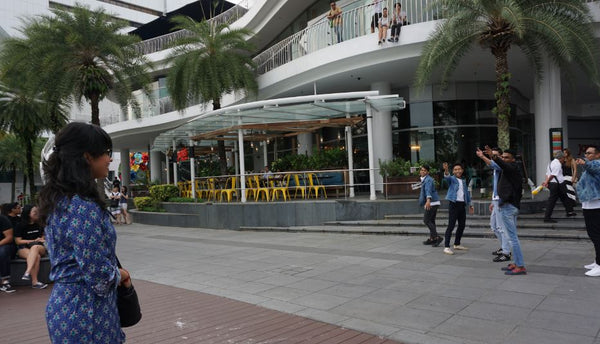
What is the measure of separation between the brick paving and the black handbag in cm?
225

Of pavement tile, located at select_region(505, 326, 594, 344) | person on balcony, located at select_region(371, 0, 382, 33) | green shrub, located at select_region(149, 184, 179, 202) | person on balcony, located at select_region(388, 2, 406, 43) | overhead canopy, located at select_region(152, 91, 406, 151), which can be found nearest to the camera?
pavement tile, located at select_region(505, 326, 594, 344)

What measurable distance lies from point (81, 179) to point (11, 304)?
18.7ft

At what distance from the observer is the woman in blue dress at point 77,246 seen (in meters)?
2.04

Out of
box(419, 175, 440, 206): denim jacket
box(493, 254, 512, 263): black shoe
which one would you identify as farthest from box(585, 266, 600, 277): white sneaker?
box(419, 175, 440, 206): denim jacket

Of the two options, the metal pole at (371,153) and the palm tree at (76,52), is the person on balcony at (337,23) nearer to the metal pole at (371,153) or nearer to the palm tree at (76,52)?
the metal pole at (371,153)

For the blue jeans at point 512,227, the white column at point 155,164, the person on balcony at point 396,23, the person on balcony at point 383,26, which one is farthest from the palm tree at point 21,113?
the blue jeans at point 512,227

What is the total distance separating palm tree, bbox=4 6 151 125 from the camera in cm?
1655

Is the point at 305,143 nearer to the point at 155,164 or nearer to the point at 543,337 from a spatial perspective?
the point at 155,164

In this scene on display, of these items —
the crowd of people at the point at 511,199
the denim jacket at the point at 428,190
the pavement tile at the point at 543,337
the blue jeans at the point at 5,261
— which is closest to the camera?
the pavement tile at the point at 543,337

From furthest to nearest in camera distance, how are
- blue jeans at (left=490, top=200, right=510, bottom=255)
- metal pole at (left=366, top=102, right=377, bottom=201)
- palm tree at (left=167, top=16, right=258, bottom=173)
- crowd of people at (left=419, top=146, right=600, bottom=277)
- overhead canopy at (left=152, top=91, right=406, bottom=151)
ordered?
1. palm tree at (left=167, top=16, right=258, bottom=173)
2. metal pole at (left=366, top=102, right=377, bottom=201)
3. overhead canopy at (left=152, top=91, right=406, bottom=151)
4. blue jeans at (left=490, top=200, right=510, bottom=255)
5. crowd of people at (left=419, top=146, right=600, bottom=277)

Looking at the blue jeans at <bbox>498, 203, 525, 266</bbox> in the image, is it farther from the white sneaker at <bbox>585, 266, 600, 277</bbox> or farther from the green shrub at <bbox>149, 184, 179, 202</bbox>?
the green shrub at <bbox>149, 184, 179, 202</bbox>

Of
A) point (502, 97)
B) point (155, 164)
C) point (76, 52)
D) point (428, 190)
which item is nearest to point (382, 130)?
point (502, 97)

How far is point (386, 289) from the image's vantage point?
19.8 ft

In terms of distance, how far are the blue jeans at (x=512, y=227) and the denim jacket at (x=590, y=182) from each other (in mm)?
924
